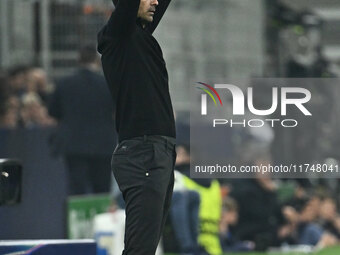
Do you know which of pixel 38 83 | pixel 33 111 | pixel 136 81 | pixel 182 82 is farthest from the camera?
pixel 33 111

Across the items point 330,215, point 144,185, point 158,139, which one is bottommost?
point 330,215

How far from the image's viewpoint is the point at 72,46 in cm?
1002

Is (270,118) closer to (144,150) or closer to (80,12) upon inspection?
(80,12)

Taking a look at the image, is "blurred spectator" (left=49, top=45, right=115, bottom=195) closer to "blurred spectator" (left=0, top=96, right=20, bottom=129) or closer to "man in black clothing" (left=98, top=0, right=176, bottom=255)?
"blurred spectator" (left=0, top=96, right=20, bottom=129)

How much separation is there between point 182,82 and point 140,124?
4668mm

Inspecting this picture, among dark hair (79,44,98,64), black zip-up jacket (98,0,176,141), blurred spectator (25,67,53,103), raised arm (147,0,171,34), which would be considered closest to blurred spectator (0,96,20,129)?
blurred spectator (25,67,53,103)

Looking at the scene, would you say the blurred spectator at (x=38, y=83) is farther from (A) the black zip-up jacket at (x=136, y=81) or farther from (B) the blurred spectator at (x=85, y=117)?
(A) the black zip-up jacket at (x=136, y=81)

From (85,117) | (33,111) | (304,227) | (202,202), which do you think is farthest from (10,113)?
(304,227)

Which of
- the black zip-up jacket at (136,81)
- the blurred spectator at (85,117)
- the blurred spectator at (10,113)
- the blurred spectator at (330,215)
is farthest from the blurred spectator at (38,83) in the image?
the black zip-up jacket at (136,81)

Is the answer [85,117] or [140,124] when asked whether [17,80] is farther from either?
[140,124]

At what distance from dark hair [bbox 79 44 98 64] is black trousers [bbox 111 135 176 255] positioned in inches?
183

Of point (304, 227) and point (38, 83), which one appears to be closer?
point (38, 83)

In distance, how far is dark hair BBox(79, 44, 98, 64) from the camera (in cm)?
968

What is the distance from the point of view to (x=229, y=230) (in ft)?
35.5
